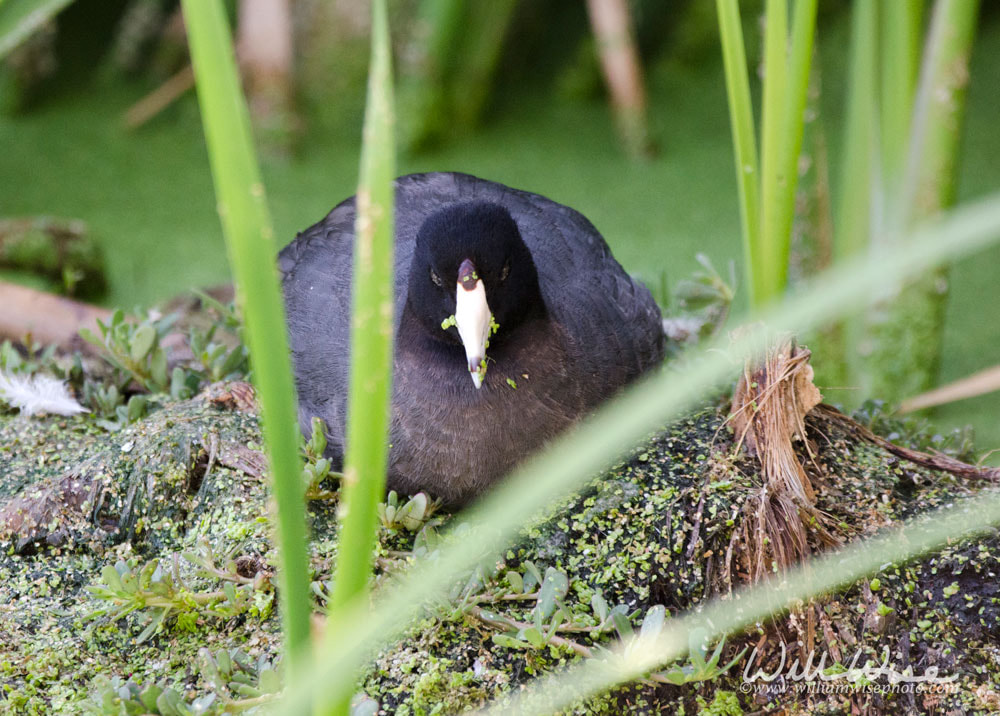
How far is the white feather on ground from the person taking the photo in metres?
1.46

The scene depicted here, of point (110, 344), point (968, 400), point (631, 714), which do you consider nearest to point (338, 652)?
point (631, 714)

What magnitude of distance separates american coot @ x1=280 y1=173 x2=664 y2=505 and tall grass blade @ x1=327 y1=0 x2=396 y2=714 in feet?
1.81

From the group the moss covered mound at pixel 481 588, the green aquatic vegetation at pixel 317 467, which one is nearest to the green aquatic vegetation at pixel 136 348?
the moss covered mound at pixel 481 588

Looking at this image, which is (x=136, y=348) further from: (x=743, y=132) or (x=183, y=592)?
(x=743, y=132)

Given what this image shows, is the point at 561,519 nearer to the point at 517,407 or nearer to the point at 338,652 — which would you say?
the point at 517,407

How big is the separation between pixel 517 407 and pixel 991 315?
1.53m

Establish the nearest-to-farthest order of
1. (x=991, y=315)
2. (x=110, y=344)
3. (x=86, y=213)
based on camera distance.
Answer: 1. (x=110, y=344)
2. (x=991, y=315)
3. (x=86, y=213)

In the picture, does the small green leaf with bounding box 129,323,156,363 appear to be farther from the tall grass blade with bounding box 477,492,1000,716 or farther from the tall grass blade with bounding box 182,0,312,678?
the tall grass blade with bounding box 182,0,312,678

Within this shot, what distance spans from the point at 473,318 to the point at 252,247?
1.96 ft

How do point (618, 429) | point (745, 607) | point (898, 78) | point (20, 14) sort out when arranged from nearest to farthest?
point (618, 429) < point (20, 14) < point (745, 607) < point (898, 78)

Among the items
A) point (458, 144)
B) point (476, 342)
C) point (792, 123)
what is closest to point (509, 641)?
point (476, 342)

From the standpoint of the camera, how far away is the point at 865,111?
1.83 meters

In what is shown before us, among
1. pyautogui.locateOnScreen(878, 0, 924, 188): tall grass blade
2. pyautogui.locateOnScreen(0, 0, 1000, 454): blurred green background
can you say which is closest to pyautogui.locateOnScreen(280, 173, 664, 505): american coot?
pyautogui.locateOnScreen(878, 0, 924, 188): tall grass blade

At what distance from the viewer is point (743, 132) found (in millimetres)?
1047
